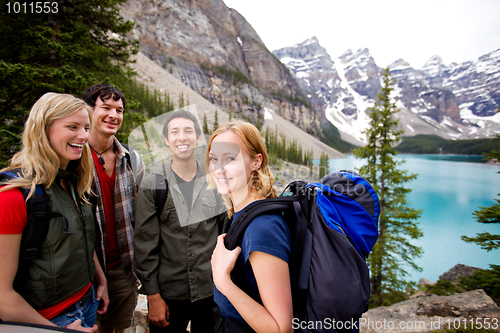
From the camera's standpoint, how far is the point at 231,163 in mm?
1398

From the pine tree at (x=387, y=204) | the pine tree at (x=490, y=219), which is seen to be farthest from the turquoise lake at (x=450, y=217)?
the pine tree at (x=490, y=219)

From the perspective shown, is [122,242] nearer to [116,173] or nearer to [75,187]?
[116,173]

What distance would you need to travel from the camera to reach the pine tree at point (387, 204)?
9.87 m

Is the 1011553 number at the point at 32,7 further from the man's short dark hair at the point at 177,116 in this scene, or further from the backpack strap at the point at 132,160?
the man's short dark hair at the point at 177,116

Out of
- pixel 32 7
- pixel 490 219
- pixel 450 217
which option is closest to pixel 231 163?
pixel 490 219

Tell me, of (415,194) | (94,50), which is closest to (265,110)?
(415,194)

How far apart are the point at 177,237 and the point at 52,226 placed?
3.07ft

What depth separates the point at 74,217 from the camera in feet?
5.21

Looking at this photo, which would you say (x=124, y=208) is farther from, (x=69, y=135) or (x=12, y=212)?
(x=12, y=212)

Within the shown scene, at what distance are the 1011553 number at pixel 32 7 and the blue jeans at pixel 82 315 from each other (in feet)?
20.7

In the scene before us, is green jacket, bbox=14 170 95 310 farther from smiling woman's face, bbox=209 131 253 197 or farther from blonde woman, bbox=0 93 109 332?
smiling woman's face, bbox=209 131 253 197

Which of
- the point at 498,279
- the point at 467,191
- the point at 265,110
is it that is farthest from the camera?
the point at 265,110

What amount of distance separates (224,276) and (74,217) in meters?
1.22

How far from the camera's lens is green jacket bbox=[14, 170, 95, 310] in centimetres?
140
